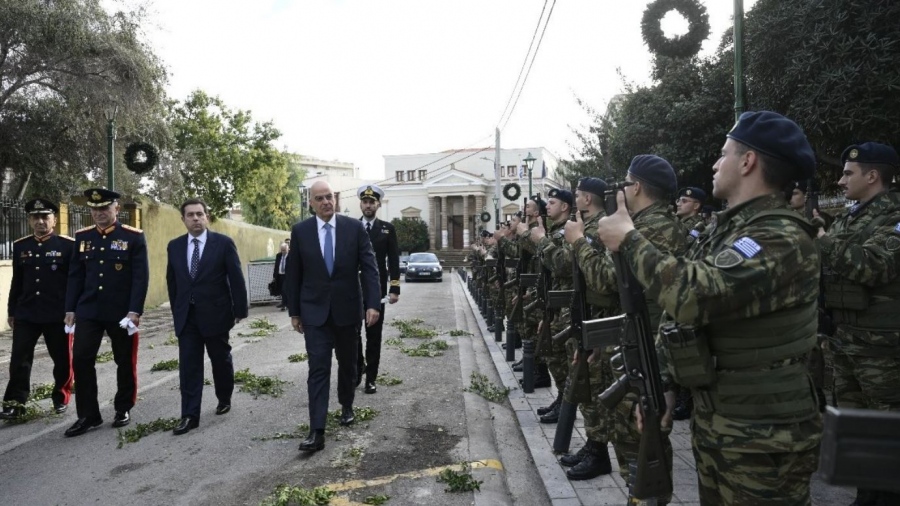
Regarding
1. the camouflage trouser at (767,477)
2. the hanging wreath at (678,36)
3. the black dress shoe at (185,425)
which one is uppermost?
the hanging wreath at (678,36)

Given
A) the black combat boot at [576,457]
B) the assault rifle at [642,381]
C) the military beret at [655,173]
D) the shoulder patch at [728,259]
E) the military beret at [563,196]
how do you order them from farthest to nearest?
the military beret at [563,196] → the black combat boot at [576,457] → the military beret at [655,173] → the assault rifle at [642,381] → the shoulder patch at [728,259]

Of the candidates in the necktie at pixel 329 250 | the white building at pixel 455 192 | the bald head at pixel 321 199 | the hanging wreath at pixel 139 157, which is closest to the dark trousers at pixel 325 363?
the necktie at pixel 329 250

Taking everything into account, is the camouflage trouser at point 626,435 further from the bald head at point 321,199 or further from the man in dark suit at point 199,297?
the man in dark suit at point 199,297

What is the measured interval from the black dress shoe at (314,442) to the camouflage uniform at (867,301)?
366cm

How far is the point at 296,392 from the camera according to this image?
23.1 ft

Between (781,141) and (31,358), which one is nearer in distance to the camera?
(781,141)

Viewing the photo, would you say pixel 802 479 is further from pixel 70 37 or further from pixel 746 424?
pixel 70 37

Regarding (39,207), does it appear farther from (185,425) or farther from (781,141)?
(781,141)

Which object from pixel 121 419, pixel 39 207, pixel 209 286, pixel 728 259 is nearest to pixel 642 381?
pixel 728 259

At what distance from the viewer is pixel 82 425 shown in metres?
5.56

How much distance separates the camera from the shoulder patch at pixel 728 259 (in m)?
2.09

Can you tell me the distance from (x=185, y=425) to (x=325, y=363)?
1534 mm

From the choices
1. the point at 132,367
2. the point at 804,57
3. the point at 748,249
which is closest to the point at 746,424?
the point at 748,249

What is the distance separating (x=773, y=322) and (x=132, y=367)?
18.2 feet
